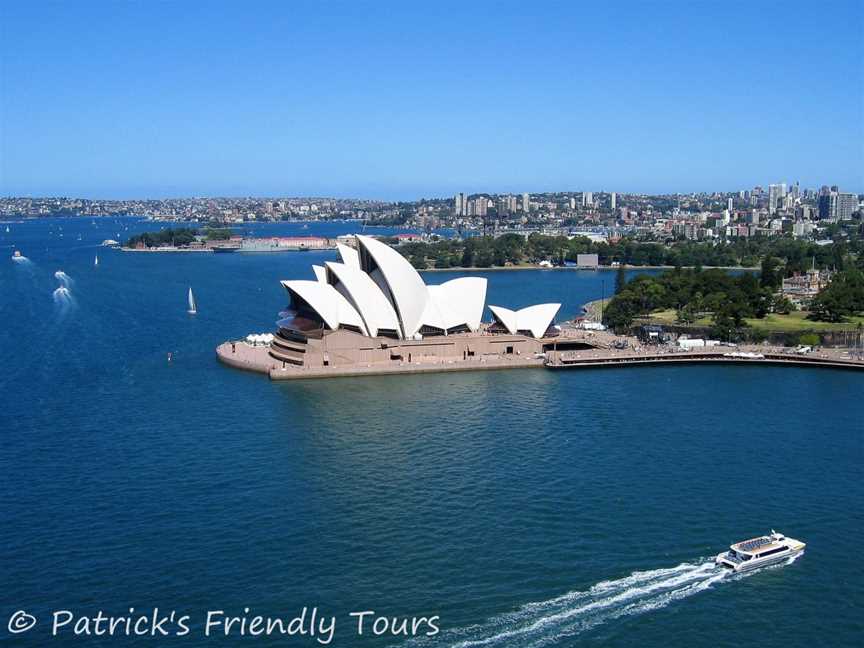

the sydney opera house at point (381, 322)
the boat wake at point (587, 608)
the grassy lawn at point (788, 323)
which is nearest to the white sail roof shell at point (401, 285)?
the sydney opera house at point (381, 322)

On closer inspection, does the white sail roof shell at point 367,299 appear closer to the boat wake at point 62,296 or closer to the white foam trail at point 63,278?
the boat wake at point 62,296

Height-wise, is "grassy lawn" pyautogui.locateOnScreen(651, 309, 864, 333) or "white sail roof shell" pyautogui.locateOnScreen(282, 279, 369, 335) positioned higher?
"white sail roof shell" pyautogui.locateOnScreen(282, 279, 369, 335)

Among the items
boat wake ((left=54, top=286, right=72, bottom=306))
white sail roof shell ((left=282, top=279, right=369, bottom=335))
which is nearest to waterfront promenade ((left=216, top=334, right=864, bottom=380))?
white sail roof shell ((left=282, top=279, right=369, bottom=335))

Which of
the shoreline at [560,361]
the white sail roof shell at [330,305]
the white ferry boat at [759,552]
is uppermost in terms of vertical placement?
the white sail roof shell at [330,305]

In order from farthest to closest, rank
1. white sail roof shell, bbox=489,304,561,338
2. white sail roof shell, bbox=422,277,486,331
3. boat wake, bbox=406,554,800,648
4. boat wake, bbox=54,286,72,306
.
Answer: boat wake, bbox=54,286,72,306 < white sail roof shell, bbox=489,304,561,338 < white sail roof shell, bbox=422,277,486,331 < boat wake, bbox=406,554,800,648

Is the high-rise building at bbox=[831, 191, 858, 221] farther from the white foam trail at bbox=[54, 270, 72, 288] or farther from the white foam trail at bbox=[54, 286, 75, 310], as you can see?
the white foam trail at bbox=[54, 286, 75, 310]

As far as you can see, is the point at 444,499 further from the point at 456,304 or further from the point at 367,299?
the point at 456,304

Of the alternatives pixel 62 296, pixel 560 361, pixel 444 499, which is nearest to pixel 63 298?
pixel 62 296
